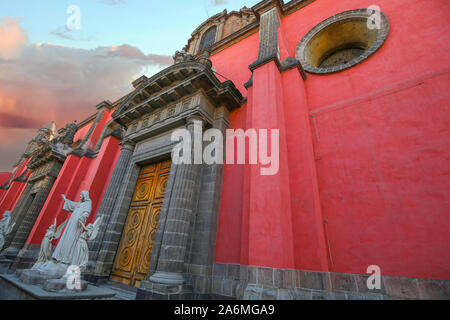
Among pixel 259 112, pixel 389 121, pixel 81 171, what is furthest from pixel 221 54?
pixel 81 171

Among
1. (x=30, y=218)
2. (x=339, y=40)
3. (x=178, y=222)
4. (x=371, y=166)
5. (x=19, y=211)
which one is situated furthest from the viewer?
(x=19, y=211)

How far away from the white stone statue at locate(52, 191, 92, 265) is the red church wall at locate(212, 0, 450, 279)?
3.33 meters

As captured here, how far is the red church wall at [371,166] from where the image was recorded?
3.46 meters

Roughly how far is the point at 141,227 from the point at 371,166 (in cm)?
643

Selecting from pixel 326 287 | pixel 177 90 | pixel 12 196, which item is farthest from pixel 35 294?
pixel 12 196

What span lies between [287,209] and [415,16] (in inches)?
235

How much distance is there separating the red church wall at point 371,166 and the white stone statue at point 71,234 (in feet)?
10.9

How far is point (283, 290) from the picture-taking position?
3225mm

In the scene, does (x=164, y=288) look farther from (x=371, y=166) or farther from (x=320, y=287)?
(x=371, y=166)

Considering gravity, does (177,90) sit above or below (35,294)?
above

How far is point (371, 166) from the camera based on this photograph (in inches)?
161

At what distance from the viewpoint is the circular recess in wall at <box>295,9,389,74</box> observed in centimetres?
579


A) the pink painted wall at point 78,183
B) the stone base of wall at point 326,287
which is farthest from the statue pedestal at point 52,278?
the pink painted wall at point 78,183
